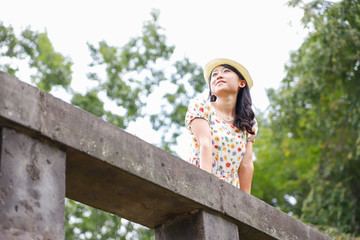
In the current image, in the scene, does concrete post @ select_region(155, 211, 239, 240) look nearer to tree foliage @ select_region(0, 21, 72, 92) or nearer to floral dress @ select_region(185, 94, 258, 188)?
floral dress @ select_region(185, 94, 258, 188)

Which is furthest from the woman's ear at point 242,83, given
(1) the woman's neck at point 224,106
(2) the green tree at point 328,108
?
(2) the green tree at point 328,108

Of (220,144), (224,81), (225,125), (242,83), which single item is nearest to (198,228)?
(220,144)

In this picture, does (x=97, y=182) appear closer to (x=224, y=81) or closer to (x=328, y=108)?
(x=224, y=81)

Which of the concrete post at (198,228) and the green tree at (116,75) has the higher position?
the green tree at (116,75)

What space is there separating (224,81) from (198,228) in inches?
70.2

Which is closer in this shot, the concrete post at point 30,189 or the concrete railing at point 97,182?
the concrete post at point 30,189

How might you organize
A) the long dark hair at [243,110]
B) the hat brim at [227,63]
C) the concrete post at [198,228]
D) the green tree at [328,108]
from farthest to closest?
the green tree at [328,108]
the hat brim at [227,63]
the long dark hair at [243,110]
the concrete post at [198,228]

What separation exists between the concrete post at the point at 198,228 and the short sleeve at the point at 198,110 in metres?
1.03

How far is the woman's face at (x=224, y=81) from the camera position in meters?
6.02

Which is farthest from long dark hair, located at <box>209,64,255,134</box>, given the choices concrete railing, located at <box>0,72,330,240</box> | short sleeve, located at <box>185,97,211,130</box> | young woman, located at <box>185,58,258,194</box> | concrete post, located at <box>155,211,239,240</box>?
concrete post, located at <box>155,211,239,240</box>

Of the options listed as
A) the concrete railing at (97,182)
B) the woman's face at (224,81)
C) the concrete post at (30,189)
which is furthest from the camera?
the woman's face at (224,81)

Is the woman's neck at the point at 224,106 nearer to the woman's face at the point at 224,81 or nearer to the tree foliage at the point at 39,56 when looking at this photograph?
the woman's face at the point at 224,81

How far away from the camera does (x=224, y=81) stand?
19.8 ft

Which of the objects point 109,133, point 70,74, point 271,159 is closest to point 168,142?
point 70,74
